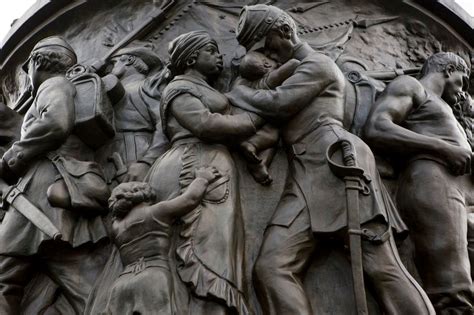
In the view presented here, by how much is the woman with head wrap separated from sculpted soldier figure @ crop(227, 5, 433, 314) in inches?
9.9

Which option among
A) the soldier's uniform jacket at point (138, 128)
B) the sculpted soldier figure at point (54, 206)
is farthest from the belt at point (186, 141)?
the sculpted soldier figure at point (54, 206)

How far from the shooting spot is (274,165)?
908 cm

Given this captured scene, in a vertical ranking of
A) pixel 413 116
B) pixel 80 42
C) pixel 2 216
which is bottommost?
pixel 2 216

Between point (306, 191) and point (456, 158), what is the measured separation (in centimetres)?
146

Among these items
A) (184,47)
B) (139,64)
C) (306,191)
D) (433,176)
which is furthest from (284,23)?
(433,176)

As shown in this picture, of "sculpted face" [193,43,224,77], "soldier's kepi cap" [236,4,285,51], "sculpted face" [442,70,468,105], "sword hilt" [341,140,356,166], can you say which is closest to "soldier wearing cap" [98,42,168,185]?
"sculpted face" [193,43,224,77]

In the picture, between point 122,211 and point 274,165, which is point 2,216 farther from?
point 274,165

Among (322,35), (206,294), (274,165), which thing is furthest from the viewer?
(322,35)

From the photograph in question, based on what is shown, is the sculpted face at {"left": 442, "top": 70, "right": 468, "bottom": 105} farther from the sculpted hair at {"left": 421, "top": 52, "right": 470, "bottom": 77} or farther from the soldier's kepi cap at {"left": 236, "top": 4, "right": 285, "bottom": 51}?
the soldier's kepi cap at {"left": 236, "top": 4, "right": 285, "bottom": 51}

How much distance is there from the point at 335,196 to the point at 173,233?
1.39 metres

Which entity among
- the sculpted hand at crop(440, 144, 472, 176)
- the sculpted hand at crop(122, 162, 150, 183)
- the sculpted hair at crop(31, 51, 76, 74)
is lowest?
the sculpted hand at crop(122, 162, 150, 183)

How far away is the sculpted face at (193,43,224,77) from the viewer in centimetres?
932

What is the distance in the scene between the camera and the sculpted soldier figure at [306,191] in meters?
8.15

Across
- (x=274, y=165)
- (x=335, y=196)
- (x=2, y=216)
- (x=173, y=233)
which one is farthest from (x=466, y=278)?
(x=2, y=216)
